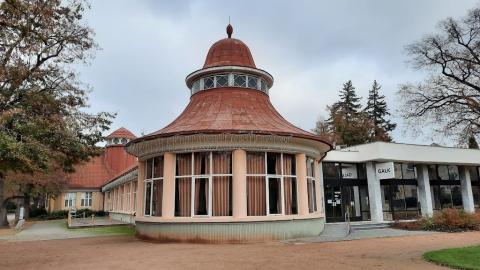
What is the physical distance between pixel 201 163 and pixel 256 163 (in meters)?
2.03

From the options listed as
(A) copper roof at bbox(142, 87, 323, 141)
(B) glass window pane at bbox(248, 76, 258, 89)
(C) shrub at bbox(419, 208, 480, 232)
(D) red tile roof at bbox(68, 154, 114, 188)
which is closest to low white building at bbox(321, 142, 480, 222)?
(C) shrub at bbox(419, 208, 480, 232)

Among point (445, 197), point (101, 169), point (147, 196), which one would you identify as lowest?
point (445, 197)

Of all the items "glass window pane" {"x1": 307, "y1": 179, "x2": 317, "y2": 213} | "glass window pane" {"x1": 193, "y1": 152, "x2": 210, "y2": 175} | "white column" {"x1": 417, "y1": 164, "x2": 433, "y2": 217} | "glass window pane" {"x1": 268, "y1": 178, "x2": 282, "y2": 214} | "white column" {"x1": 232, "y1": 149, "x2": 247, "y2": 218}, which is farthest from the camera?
"white column" {"x1": 417, "y1": 164, "x2": 433, "y2": 217}

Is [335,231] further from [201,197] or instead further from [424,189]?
[424,189]

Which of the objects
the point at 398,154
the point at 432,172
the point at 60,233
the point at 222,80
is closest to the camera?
the point at 222,80

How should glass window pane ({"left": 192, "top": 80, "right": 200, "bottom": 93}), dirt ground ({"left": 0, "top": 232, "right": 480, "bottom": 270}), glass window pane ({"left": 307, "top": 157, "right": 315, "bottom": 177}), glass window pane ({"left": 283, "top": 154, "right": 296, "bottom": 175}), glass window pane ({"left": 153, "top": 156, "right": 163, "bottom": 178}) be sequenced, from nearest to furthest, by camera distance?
dirt ground ({"left": 0, "top": 232, "right": 480, "bottom": 270}) < glass window pane ({"left": 283, "top": 154, "right": 296, "bottom": 175}) < glass window pane ({"left": 153, "top": 156, "right": 163, "bottom": 178}) < glass window pane ({"left": 307, "top": 157, "right": 315, "bottom": 177}) < glass window pane ({"left": 192, "top": 80, "right": 200, "bottom": 93})

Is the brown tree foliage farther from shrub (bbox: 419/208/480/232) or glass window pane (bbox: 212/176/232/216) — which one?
shrub (bbox: 419/208/480/232)

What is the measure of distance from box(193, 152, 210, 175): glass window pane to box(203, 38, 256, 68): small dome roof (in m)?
5.17

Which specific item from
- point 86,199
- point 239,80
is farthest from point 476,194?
point 86,199

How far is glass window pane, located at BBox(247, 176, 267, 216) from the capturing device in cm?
1372

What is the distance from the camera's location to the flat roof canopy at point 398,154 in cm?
2223

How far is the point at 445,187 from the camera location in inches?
1035

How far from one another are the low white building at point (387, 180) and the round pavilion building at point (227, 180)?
22.9 feet

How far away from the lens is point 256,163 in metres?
14.2
